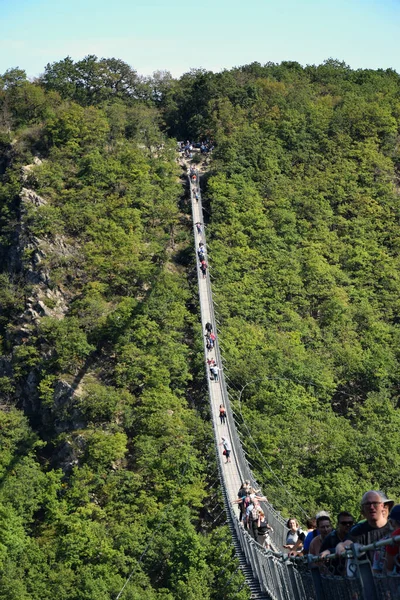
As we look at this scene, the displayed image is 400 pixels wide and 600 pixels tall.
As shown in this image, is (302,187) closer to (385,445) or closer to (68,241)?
(68,241)

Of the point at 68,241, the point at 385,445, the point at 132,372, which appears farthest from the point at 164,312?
the point at 385,445

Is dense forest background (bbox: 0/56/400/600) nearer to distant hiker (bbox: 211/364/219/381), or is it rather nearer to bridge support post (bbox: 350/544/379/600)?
distant hiker (bbox: 211/364/219/381)

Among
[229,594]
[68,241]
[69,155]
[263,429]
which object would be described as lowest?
[229,594]

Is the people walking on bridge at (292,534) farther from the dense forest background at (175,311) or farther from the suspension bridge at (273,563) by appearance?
the dense forest background at (175,311)

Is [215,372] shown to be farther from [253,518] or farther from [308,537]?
[308,537]

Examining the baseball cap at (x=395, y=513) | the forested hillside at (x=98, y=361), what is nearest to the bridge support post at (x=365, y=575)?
the baseball cap at (x=395, y=513)

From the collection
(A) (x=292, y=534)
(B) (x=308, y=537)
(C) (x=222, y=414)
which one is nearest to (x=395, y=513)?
(B) (x=308, y=537)
